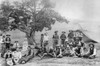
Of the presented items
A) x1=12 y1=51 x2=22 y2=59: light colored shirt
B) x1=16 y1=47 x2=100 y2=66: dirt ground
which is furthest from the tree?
x1=16 y1=47 x2=100 y2=66: dirt ground

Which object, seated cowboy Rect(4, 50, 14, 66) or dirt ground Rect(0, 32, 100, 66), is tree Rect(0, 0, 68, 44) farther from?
dirt ground Rect(0, 32, 100, 66)

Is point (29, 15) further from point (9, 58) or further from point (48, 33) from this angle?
Result: point (9, 58)

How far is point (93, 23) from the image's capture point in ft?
65.8

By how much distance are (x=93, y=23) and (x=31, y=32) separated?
6873mm

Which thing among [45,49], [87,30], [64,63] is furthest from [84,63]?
[87,30]

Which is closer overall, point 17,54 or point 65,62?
point 65,62

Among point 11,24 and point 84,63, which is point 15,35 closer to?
point 11,24

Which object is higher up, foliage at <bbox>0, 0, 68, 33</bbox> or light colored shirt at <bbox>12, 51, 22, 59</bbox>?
foliage at <bbox>0, 0, 68, 33</bbox>

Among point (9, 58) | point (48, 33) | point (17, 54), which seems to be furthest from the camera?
point (48, 33)

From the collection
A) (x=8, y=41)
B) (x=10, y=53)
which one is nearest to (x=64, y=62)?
(x=10, y=53)

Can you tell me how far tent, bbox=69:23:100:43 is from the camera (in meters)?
17.0

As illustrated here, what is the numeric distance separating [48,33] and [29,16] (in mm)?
2634

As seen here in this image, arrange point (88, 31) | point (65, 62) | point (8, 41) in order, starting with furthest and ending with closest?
point (88, 31) → point (8, 41) → point (65, 62)

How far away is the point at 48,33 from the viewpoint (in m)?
19.2
